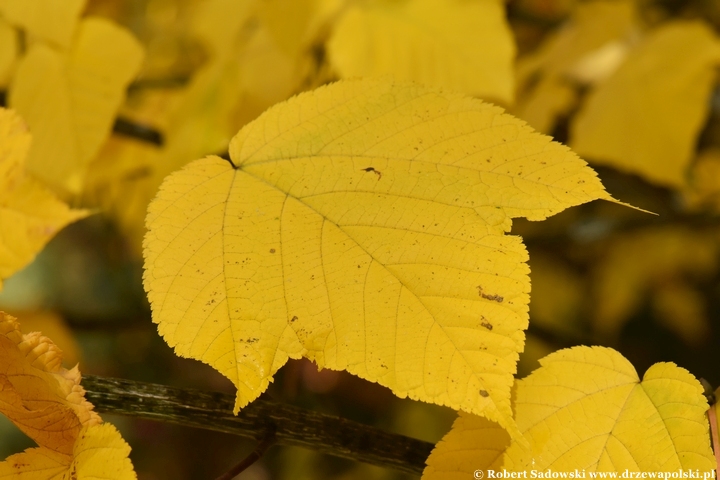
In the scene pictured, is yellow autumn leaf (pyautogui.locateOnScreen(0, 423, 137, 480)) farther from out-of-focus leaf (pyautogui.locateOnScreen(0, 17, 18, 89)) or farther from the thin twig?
out-of-focus leaf (pyautogui.locateOnScreen(0, 17, 18, 89))

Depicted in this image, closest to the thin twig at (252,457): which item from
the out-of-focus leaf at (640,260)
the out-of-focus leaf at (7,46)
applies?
the out-of-focus leaf at (7,46)

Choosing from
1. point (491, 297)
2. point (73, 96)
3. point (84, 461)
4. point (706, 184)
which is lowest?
point (84, 461)

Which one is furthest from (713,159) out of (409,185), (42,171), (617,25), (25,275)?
(25,275)

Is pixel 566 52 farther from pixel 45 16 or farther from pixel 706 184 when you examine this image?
pixel 45 16

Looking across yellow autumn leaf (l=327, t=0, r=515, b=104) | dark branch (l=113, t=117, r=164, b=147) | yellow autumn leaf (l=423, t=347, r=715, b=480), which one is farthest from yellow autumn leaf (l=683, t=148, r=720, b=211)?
dark branch (l=113, t=117, r=164, b=147)

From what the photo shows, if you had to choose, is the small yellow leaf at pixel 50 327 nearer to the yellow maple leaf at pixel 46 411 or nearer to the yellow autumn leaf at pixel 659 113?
the yellow maple leaf at pixel 46 411

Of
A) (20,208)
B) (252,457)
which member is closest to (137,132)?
(20,208)

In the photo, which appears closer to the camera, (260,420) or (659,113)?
(260,420)
